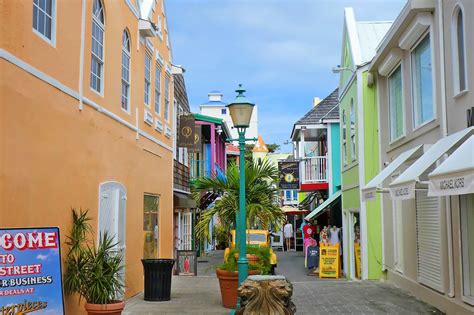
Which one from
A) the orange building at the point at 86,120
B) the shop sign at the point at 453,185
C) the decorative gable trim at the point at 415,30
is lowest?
the shop sign at the point at 453,185

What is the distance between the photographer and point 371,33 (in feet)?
56.8

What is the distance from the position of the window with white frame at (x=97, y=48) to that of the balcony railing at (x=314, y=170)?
44.9 ft

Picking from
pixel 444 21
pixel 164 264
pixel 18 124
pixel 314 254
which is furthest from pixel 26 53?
pixel 314 254

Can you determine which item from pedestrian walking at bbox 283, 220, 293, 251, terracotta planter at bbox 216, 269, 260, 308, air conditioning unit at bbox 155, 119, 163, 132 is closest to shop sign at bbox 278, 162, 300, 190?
pedestrian walking at bbox 283, 220, 293, 251

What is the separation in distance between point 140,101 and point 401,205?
6542 mm

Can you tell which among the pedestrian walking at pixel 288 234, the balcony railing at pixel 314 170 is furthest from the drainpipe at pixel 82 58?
the pedestrian walking at pixel 288 234

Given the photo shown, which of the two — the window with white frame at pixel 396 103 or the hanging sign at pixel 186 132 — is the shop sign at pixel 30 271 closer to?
the window with white frame at pixel 396 103

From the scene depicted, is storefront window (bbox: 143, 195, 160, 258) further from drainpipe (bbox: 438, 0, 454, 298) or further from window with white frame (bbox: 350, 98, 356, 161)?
drainpipe (bbox: 438, 0, 454, 298)

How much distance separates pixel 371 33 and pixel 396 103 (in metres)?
4.93

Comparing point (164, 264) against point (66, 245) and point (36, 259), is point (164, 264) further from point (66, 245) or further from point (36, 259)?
point (36, 259)

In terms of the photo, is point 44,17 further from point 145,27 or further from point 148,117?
point 148,117

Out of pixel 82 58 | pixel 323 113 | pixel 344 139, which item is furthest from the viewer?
pixel 323 113

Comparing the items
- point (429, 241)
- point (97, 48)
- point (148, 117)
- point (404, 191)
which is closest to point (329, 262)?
point (429, 241)

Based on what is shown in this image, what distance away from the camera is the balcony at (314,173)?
22.5 m
